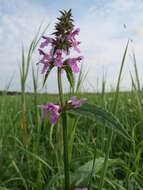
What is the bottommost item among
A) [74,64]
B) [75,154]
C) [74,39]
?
[75,154]

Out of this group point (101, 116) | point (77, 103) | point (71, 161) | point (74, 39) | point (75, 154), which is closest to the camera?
point (101, 116)

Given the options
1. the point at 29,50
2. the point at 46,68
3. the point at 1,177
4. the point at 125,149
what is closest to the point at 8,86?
the point at 29,50

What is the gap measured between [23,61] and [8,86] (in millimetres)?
787

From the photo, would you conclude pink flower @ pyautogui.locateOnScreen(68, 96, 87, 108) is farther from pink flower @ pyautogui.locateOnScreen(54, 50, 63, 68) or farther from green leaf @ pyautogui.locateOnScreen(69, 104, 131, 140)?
pink flower @ pyautogui.locateOnScreen(54, 50, 63, 68)

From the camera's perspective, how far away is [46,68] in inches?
40.5

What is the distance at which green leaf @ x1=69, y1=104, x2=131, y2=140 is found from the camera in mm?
735

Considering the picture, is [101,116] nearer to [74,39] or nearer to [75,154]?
[74,39]

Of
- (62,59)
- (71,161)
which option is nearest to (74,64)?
(62,59)

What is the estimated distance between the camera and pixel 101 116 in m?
0.79

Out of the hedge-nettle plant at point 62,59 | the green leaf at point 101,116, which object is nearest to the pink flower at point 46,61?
the hedge-nettle plant at point 62,59

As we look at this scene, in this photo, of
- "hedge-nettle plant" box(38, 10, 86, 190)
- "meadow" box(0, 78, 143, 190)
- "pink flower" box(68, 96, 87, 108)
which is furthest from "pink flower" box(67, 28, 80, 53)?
"meadow" box(0, 78, 143, 190)

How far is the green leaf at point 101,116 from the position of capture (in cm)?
73

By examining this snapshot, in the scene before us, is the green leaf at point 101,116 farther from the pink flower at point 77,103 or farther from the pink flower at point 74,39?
the pink flower at point 74,39

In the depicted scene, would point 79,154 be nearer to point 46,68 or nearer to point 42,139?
point 42,139
